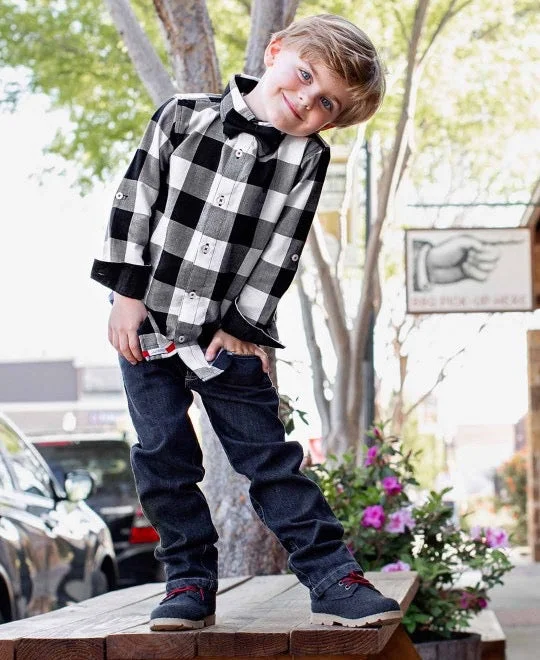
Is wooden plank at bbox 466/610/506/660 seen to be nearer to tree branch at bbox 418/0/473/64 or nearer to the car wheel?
the car wheel

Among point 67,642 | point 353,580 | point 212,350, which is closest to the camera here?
point 67,642

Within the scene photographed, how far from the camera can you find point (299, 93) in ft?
11.2

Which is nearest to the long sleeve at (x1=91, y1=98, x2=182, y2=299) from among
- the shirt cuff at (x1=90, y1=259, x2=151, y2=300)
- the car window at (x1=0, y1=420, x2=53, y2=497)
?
the shirt cuff at (x1=90, y1=259, x2=151, y2=300)

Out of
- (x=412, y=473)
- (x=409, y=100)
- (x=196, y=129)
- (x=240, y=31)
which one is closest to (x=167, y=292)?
(x=196, y=129)

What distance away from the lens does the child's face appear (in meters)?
3.37

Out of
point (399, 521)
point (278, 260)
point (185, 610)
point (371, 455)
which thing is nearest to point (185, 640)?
point (185, 610)

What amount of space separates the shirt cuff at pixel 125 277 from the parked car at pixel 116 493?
7.17 m

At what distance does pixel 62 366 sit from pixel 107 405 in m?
12.9

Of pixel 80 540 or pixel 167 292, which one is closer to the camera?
pixel 167 292

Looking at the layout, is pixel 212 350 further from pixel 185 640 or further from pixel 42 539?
pixel 42 539

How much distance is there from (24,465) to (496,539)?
2.45m

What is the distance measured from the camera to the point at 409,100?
1096 cm

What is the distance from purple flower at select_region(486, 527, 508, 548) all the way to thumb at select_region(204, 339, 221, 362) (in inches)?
130

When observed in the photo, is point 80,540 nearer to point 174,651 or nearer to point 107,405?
point 174,651
